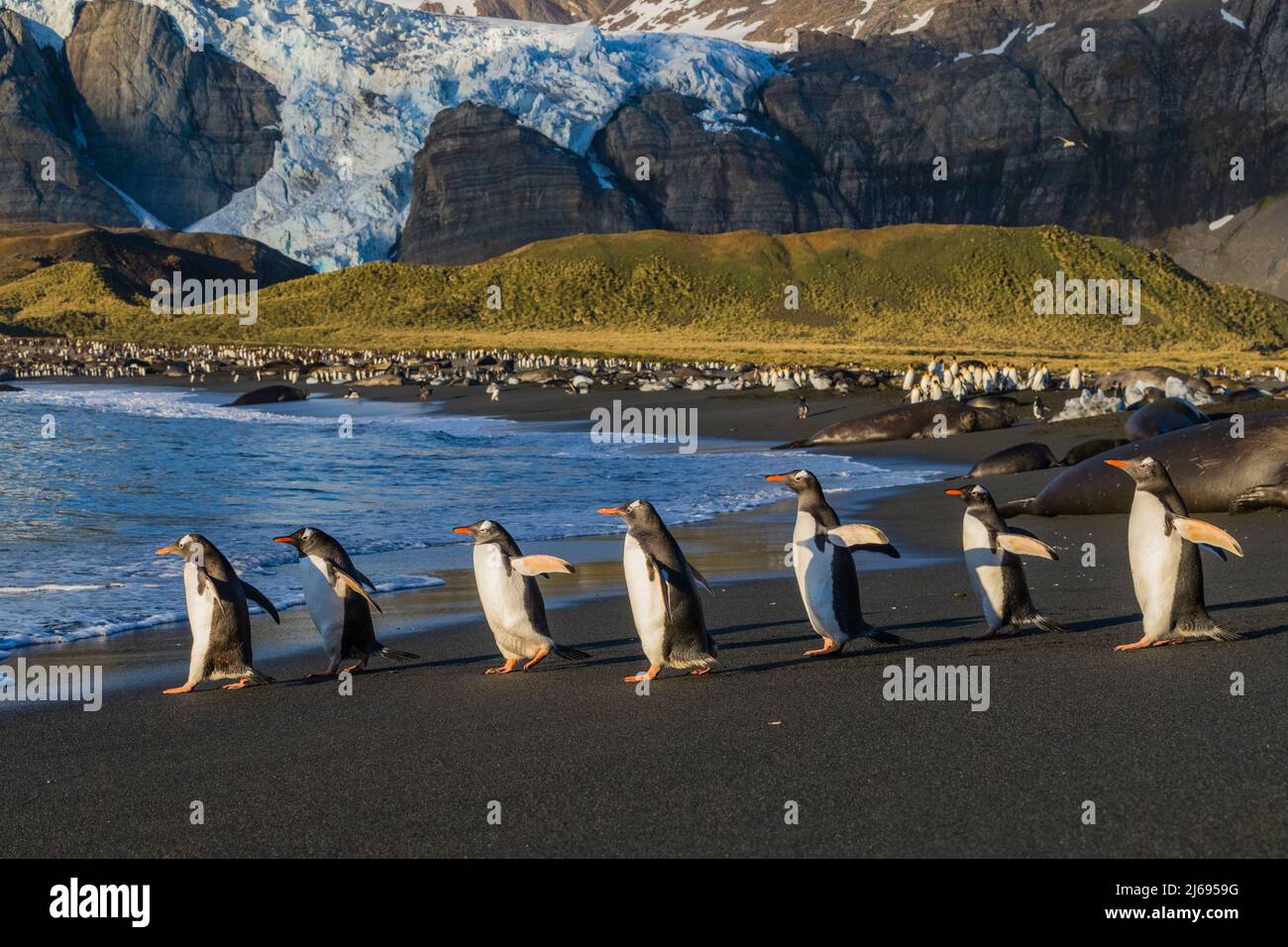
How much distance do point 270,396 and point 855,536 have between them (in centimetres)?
3902

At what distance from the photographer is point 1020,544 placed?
786 centimetres

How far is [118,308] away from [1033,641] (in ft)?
350

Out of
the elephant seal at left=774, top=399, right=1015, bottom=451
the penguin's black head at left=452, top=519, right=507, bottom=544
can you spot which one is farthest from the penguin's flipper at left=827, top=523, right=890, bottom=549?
the elephant seal at left=774, top=399, right=1015, bottom=451

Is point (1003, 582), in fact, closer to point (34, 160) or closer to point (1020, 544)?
point (1020, 544)

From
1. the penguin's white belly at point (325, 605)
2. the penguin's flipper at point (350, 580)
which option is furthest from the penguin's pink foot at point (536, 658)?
the penguin's white belly at point (325, 605)

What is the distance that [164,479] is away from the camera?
1978 centimetres

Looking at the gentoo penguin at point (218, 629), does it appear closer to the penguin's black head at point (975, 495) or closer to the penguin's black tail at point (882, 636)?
the penguin's black tail at point (882, 636)

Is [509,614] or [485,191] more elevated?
[485,191]

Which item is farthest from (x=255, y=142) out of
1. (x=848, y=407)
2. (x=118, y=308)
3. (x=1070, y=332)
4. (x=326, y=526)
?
(x=326, y=526)

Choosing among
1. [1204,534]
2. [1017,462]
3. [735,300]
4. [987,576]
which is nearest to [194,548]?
[987,576]

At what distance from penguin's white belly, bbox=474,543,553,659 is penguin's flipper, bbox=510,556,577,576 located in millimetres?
75

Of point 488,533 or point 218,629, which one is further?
point 488,533

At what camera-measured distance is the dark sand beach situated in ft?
14.6

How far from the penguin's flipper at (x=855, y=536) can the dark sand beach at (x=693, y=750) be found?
613 mm
